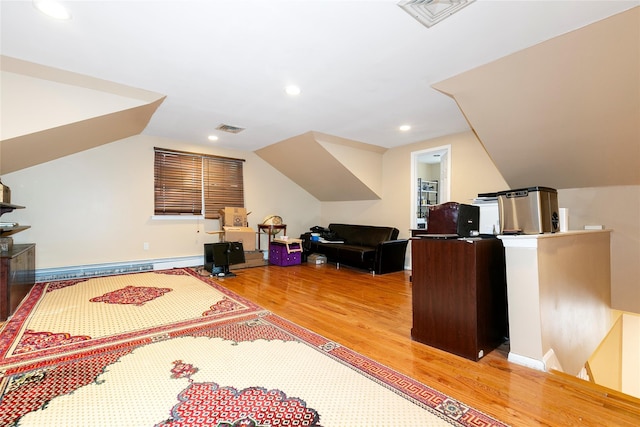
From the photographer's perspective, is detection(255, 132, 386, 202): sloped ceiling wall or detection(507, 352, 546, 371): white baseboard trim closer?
detection(507, 352, 546, 371): white baseboard trim

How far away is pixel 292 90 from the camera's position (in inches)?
130

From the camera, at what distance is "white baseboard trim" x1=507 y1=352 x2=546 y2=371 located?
2.07 metres

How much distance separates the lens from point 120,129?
424 centimetres

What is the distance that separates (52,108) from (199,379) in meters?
2.96

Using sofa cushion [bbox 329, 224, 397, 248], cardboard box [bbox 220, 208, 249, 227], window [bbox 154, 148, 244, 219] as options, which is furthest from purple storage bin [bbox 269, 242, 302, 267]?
window [bbox 154, 148, 244, 219]

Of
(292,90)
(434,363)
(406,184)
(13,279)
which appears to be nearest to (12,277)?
(13,279)

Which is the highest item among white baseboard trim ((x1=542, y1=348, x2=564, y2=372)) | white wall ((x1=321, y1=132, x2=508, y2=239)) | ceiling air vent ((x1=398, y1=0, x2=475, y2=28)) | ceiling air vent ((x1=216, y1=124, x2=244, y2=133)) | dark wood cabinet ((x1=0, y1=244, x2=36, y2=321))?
ceiling air vent ((x1=216, y1=124, x2=244, y2=133))

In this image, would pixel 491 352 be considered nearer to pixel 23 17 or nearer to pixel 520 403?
pixel 520 403

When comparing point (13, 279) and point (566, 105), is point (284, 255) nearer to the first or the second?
point (13, 279)

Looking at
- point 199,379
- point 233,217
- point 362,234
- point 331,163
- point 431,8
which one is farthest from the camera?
point 362,234

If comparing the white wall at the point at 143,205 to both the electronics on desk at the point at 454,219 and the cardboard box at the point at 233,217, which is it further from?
the electronics on desk at the point at 454,219

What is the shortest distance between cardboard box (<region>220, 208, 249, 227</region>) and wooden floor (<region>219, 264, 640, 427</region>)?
1687mm

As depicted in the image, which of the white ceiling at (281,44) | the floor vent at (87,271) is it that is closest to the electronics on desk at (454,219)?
the white ceiling at (281,44)

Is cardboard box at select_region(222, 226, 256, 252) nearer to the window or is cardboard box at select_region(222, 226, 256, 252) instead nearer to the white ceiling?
the window
